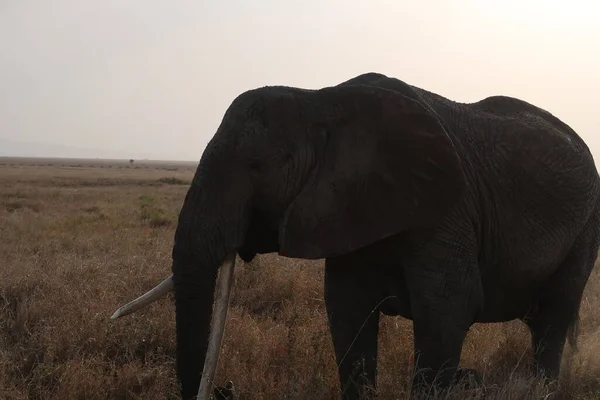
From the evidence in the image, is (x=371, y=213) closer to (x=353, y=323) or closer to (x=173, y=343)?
(x=353, y=323)

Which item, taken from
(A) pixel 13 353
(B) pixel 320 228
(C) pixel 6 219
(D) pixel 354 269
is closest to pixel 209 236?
(B) pixel 320 228

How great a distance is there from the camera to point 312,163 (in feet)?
10.9

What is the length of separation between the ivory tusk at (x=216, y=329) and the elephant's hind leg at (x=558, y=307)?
2.56 meters

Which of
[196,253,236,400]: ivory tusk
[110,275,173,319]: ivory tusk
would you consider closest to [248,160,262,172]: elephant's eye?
[196,253,236,400]: ivory tusk

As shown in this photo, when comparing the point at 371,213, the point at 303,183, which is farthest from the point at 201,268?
the point at 371,213

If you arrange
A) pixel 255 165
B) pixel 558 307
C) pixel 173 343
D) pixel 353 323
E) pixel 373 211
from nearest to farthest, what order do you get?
pixel 255 165
pixel 373 211
pixel 353 323
pixel 558 307
pixel 173 343

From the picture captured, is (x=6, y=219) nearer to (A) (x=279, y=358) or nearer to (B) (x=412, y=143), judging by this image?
(A) (x=279, y=358)

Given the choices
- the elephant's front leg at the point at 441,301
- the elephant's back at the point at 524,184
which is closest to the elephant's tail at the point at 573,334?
the elephant's back at the point at 524,184

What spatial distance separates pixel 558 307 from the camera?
4.50 m

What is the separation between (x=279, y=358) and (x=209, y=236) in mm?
2112

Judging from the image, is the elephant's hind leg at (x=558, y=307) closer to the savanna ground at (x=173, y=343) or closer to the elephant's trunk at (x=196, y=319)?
the savanna ground at (x=173, y=343)

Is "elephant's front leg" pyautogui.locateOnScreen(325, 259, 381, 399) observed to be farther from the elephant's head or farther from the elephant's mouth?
the elephant's mouth

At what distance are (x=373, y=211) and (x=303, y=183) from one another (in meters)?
0.41

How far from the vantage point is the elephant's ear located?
3.30 m
